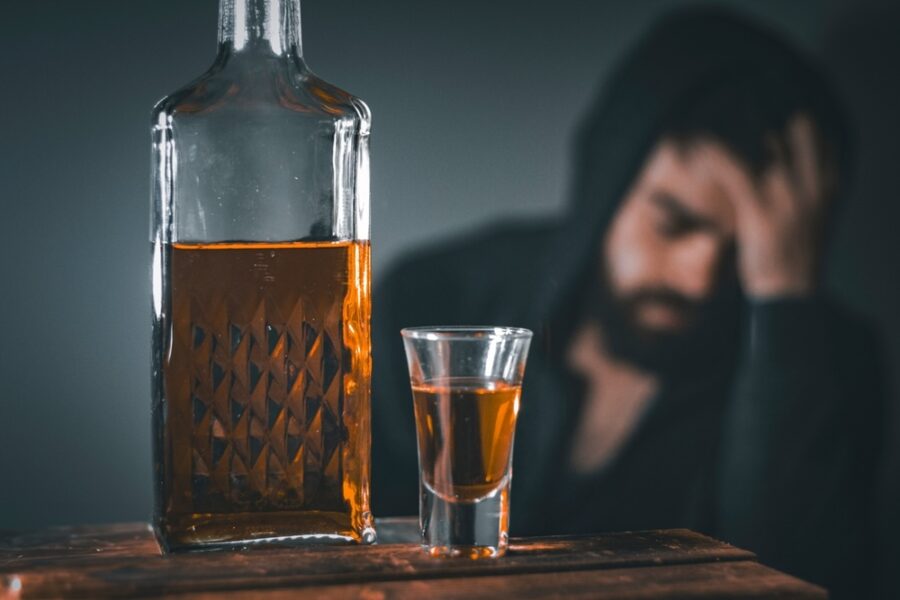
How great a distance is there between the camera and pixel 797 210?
3.43ft

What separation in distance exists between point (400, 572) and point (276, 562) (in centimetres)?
8

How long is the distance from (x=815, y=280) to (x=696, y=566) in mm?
412

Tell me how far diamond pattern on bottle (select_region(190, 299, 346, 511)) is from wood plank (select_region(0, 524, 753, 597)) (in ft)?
0.16

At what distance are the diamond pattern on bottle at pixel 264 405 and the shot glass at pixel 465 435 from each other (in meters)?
0.08

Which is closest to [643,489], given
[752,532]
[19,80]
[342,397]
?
[752,532]

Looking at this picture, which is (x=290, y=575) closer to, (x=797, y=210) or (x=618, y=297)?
(x=618, y=297)

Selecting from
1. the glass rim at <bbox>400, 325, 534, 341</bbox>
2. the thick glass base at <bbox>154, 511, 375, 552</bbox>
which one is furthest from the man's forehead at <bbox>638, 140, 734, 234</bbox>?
the thick glass base at <bbox>154, 511, 375, 552</bbox>

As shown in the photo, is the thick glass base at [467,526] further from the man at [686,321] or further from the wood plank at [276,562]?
the man at [686,321]

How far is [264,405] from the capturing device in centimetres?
78

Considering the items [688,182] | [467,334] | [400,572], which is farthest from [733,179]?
[400,572]

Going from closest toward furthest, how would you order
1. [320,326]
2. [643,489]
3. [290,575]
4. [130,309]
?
[290,575] < [320,326] < [130,309] < [643,489]

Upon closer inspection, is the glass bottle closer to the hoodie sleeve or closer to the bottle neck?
the bottle neck

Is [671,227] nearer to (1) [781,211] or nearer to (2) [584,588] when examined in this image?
(1) [781,211]

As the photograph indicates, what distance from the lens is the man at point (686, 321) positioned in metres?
0.98
